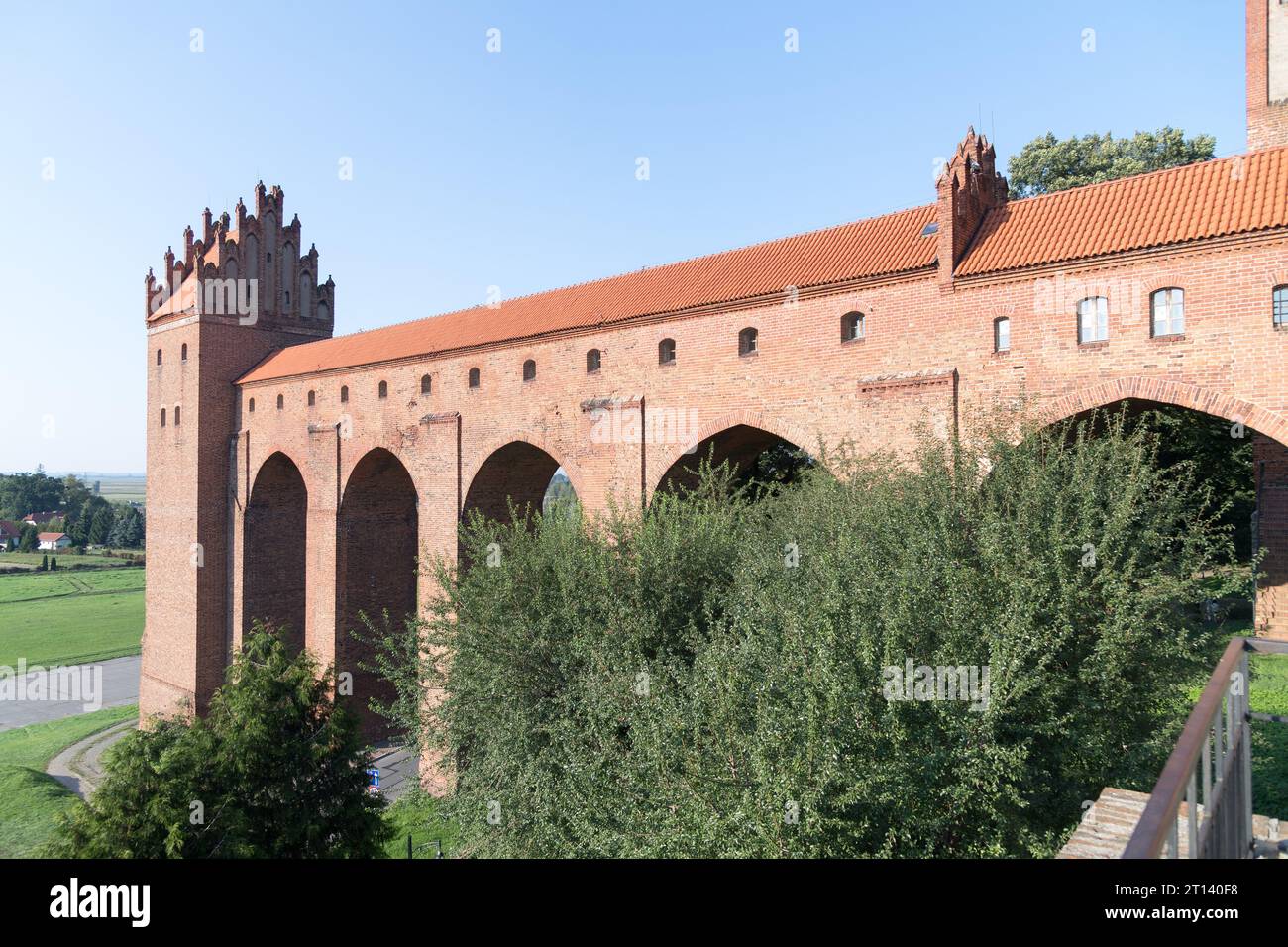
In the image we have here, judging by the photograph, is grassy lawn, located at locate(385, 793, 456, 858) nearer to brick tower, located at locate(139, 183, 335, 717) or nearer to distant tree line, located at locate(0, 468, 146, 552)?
brick tower, located at locate(139, 183, 335, 717)

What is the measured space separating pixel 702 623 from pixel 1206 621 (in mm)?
8983

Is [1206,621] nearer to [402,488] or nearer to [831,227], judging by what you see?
[831,227]

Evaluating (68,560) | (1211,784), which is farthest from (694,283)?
(68,560)

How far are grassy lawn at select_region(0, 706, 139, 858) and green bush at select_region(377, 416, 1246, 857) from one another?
35.9ft

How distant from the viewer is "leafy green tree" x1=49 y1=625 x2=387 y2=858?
10.2 m

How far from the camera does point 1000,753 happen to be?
6707 mm

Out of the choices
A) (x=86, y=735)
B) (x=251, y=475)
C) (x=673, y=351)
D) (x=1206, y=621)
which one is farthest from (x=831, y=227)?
(x=86, y=735)

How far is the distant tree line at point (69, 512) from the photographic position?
89875 mm

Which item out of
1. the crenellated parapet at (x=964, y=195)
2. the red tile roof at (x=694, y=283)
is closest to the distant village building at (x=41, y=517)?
the red tile roof at (x=694, y=283)

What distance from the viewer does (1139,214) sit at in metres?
9.80

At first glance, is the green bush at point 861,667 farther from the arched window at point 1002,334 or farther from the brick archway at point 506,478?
the brick archway at point 506,478

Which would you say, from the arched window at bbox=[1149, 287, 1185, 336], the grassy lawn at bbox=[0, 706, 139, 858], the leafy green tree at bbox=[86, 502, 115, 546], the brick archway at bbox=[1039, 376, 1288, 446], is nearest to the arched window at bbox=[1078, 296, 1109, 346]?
the arched window at bbox=[1149, 287, 1185, 336]

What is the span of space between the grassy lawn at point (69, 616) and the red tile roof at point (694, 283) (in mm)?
35866

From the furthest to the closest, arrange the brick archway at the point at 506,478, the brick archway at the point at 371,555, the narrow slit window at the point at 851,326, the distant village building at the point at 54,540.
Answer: the distant village building at the point at 54,540 < the brick archway at the point at 371,555 < the brick archway at the point at 506,478 < the narrow slit window at the point at 851,326
